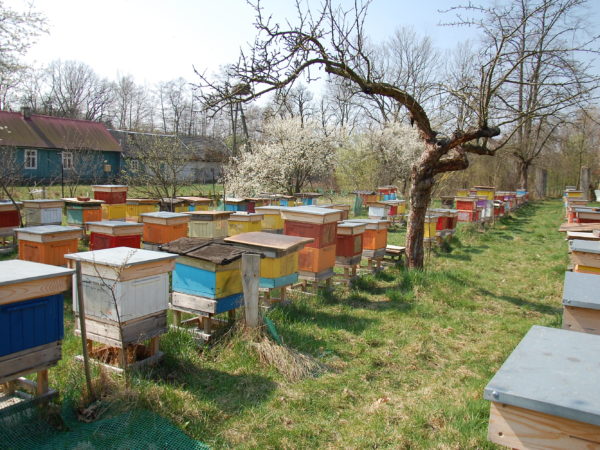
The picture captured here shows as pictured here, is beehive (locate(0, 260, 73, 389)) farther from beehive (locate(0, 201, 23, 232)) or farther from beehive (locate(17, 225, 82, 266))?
beehive (locate(0, 201, 23, 232))

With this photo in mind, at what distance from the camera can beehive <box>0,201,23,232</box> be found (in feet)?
32.4

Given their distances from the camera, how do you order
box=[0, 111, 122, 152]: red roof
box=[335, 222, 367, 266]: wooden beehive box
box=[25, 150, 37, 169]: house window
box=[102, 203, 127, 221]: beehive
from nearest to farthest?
box=[335, 222, 367, 266]: wooden beehive box, box=[102, 203, 127, 221]: beehive, box=[0, 111, 122, 152]: red roof, box=[25, 150, 37, 169]: house window

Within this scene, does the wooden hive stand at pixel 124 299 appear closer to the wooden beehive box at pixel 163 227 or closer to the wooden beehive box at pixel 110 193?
the wooden beehive box at pixel 163 227

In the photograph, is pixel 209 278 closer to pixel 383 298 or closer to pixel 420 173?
pixel 383 298

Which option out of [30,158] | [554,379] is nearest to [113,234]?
[554,379]

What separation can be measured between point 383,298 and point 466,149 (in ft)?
11.0

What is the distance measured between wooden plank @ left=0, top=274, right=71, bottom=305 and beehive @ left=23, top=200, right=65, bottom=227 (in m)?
7.21

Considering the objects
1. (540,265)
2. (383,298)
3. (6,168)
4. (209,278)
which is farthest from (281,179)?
(209,278)

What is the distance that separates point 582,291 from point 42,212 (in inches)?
387

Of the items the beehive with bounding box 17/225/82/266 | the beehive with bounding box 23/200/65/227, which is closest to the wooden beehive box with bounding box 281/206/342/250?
the beehive with bounding box 17/225/82/266

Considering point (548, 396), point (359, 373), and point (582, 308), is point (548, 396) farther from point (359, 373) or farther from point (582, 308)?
point (359, 373)

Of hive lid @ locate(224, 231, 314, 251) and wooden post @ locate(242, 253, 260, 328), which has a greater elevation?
hive lid @ locate(224, 231, 314, 251)

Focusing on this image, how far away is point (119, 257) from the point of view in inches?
175

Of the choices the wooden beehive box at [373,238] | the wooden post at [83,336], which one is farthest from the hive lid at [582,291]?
the wooden beehive box at [373,238]
